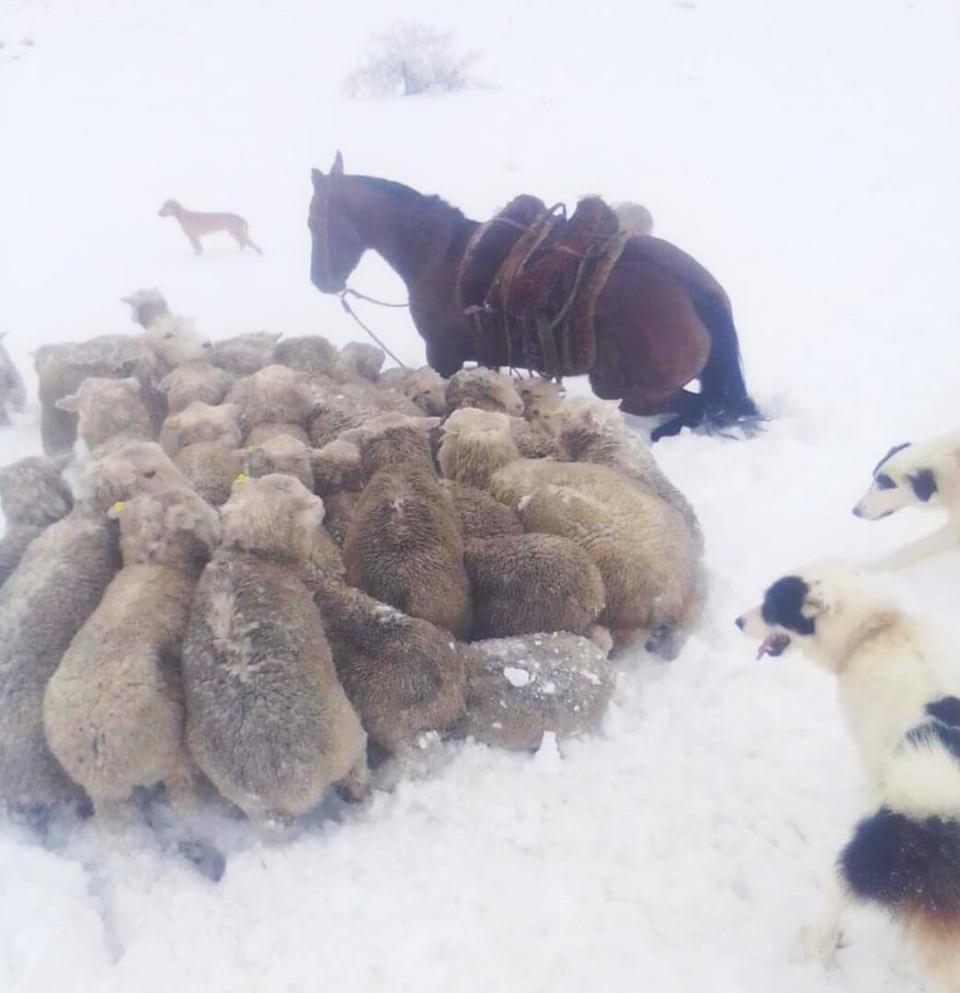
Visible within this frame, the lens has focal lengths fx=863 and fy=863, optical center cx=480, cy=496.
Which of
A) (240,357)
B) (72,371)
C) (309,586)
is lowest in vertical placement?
(72,371)

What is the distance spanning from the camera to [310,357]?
7145mm

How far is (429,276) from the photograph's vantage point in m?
6.69

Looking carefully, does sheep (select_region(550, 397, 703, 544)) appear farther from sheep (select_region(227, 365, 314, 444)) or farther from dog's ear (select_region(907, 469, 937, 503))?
sheep (select_region(227, 365, 314, 444))

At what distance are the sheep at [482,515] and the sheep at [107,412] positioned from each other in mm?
2558

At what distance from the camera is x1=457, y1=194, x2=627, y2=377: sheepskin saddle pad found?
6043mm

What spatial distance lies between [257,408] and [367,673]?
308 centimetres

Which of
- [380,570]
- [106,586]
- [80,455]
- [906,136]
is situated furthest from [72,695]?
[906,136]

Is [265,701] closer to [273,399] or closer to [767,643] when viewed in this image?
[767,643]

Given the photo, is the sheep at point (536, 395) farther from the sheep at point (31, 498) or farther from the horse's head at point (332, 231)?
the sheep at point (31, 498)

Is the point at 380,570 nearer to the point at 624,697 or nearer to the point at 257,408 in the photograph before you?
the point at 624,697

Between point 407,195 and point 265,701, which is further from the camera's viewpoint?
point 407,195

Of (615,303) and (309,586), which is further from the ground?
(615,303)

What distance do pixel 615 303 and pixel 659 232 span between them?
4701mm

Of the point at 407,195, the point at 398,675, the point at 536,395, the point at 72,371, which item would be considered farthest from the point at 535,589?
the point at 72,371
